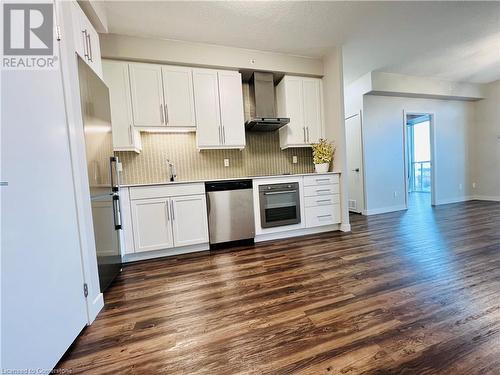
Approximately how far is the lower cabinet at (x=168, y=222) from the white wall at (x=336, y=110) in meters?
2.15

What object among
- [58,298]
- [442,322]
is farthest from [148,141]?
[442,322]

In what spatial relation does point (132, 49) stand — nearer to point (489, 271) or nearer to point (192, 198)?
point (192, 198)

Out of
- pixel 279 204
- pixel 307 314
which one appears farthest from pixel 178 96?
pixel 307 314

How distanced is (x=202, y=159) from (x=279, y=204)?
1.38 metres

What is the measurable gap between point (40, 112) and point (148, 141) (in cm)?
205

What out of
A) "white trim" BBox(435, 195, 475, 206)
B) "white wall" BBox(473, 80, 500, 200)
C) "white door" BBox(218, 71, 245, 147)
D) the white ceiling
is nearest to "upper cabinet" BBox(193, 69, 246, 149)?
"white door" BBox(218, 71, 245, 147)

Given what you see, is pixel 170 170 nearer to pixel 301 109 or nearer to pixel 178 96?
pixel 178 96

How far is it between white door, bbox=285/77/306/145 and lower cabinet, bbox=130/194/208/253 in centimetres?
174

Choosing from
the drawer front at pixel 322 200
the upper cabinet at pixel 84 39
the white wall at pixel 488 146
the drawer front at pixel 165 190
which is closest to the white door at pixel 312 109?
the drawer front at pixel 322 200

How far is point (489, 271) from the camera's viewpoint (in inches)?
73.7

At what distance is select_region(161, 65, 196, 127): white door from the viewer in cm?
285

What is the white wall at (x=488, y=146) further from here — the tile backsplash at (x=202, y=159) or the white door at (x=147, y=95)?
the white door at (x=147, y=95)

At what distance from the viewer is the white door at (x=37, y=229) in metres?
0.90

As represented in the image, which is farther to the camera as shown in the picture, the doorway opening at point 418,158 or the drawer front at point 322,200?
the doorway opening at point 418,158
